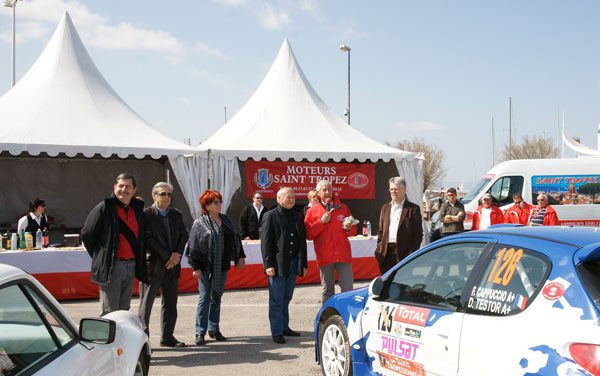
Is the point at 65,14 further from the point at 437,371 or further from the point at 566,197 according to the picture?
the point at 437,371

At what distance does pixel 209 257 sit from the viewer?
7004 mm

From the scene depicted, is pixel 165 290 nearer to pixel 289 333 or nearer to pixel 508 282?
pixel 289 333

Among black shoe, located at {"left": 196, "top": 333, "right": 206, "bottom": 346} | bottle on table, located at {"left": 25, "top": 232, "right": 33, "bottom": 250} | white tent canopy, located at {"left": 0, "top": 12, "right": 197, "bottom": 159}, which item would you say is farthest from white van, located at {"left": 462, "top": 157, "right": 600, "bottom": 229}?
black shoe, located at {"left": 196, "top": 333, "right": 206, "bottom": 346}

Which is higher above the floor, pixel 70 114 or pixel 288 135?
pixel 70 114

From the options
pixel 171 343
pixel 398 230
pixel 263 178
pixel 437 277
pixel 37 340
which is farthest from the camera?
pixel 263 178

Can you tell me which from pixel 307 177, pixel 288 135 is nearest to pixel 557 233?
pixel 307 177

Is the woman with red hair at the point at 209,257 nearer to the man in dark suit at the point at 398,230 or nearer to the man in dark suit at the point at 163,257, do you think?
the man in dark suit at the point at 163,257

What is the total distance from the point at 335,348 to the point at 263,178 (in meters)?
9.60

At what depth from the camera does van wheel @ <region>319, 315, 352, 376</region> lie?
15.9ft

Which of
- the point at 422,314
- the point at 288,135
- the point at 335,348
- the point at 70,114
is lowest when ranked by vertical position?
the point at 335,348

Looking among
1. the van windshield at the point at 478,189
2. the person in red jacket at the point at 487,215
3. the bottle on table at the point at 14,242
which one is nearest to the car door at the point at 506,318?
the bottle on table at the point at 14,242

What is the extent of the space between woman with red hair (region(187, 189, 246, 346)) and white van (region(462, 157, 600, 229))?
33.6ft

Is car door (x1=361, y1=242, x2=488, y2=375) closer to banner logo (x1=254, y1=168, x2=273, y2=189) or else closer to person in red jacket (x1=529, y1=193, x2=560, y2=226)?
person in red jacket (x1=529, y1=193, x2=560, y2=226)

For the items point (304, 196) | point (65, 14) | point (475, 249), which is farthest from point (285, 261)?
point (65, 14)
